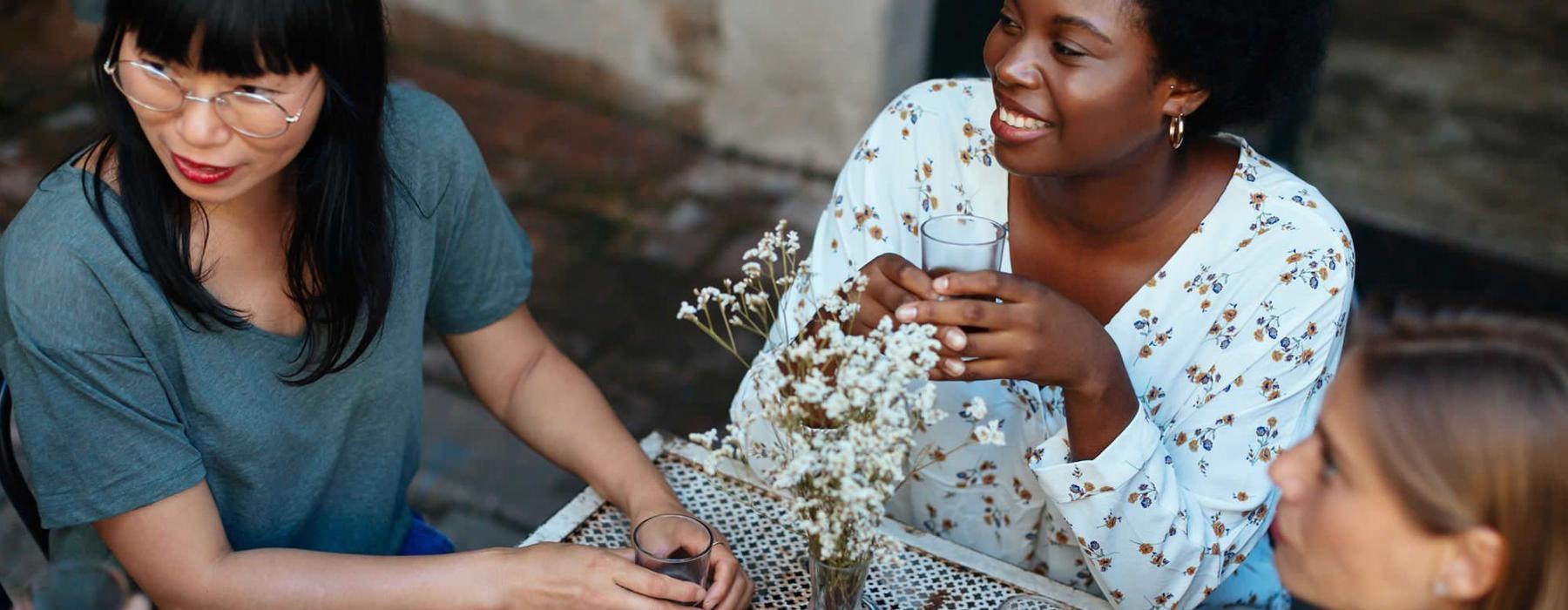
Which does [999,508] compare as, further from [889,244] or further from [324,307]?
[324,307]

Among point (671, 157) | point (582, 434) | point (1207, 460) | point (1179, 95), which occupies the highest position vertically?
point (1179, 95)

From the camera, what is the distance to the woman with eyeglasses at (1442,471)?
48.0 inches

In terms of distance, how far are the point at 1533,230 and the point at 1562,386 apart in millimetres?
5229

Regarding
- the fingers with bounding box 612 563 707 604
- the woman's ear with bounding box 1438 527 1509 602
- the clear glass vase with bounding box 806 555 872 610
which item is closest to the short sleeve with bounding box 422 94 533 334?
the fingers with bounding box 612 563 707 604

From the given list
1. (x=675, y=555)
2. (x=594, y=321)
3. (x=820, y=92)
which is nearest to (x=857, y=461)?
(x=675, y=555)

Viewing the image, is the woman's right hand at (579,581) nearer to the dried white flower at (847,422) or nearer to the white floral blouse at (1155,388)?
the dried white flower at (847,422)

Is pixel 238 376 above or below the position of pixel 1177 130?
below

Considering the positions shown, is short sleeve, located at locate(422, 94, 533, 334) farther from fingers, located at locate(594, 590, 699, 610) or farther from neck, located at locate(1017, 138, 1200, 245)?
neck, located at locate(1017, 138, 1200, 245)

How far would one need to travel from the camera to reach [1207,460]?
1968mm

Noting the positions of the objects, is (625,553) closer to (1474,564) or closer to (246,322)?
(246,322)

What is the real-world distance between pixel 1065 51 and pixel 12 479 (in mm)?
1575

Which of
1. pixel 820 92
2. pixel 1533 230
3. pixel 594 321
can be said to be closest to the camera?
pixel 594 321

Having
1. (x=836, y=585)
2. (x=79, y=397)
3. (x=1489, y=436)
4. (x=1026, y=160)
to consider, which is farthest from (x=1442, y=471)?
(x=79, y=397)

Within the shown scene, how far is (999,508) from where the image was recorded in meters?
2.27
